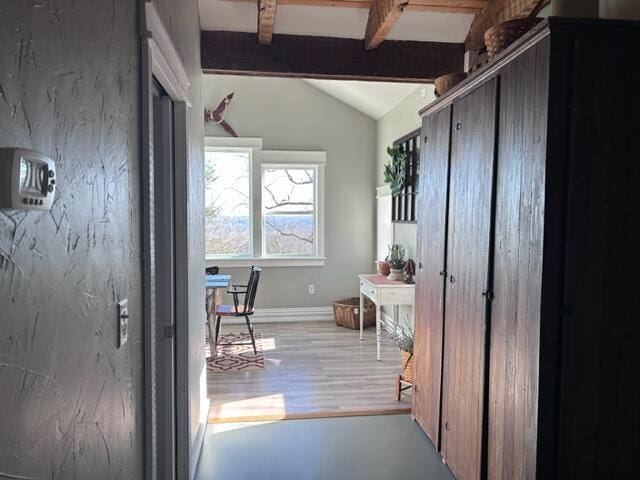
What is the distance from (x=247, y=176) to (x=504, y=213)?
4.45 m

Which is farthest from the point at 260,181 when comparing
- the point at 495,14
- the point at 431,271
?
the point at 495,14

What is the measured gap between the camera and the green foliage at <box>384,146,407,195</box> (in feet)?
15.5

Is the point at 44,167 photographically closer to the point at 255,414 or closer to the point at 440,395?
the point at 440,395

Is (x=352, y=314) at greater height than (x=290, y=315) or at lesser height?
greater

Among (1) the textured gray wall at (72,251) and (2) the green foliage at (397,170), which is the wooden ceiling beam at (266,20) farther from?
(2) the green foliage at (397,170)

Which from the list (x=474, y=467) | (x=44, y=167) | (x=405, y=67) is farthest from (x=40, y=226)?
(x=405, y=67)

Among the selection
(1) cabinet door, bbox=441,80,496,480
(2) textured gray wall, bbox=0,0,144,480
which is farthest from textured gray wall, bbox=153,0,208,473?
(1) cabinet door, bbox=441,80,496,480

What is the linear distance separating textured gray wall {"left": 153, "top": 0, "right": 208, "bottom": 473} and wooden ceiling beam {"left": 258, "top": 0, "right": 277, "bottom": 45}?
0.38m

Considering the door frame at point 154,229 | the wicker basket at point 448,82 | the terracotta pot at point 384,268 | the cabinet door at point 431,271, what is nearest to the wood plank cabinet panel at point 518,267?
the cabinet door at point 431,271

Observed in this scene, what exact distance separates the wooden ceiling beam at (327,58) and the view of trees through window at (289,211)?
2832mm

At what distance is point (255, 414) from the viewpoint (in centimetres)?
320

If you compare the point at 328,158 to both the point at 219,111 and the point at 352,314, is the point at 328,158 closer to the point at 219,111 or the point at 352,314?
the point at 219,111

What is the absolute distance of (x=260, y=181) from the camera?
5.91 meters

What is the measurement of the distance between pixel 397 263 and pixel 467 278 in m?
2.46
